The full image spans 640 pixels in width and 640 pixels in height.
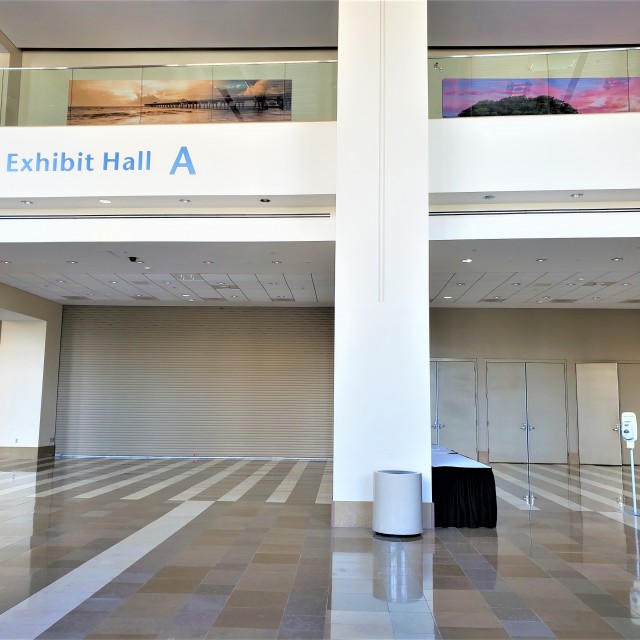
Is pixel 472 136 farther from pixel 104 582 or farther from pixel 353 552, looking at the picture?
pixel 104 582

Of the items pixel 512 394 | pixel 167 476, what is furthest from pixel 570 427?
pixel 167 476

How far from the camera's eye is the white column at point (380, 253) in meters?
7.47

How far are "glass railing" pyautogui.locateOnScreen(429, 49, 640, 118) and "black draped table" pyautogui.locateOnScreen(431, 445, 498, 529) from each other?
4.87 metres

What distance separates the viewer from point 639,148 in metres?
8.42

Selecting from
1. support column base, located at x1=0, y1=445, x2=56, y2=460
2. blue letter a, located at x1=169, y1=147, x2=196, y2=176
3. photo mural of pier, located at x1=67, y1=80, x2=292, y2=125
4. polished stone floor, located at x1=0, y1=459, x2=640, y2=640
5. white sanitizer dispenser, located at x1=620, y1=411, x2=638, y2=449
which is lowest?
polished stone floor, located at x1=0, y1=459, x2=640, y2=640

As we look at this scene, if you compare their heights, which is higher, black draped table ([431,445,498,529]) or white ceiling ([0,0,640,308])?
white ceiling ([0,0,640,308])

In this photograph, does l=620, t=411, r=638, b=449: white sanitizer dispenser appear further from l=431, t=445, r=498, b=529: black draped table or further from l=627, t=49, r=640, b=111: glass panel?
l=627, t=49, r=640, b=111: glass panel

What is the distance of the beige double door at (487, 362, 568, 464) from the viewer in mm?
15609

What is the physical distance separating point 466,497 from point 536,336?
9433 mm

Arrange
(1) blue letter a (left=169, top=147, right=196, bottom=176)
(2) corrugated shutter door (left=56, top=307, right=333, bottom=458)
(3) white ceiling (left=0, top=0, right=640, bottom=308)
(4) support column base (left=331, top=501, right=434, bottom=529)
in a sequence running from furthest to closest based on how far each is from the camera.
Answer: (2) corrugated shutter door (left=56, top=307, right=333, bottom=458), (3) white ceiling (left=0, top=0, right=640, bottom=308), (1) blue letter a (left=169, top=147, right=196, bottom=176), (4) support column base (left=331, top=501, right=434, bottom=529)

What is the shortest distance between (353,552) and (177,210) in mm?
5578

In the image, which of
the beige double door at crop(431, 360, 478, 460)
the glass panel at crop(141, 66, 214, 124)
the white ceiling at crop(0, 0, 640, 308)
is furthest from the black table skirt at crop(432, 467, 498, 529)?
the beige double door at crop(431, 360, 478, 460)

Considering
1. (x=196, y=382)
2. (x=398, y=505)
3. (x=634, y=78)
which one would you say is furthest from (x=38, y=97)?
(x=196, y=382)

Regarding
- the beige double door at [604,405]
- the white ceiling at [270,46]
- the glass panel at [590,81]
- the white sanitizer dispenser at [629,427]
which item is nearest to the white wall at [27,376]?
the white ceiling at [270,46]
